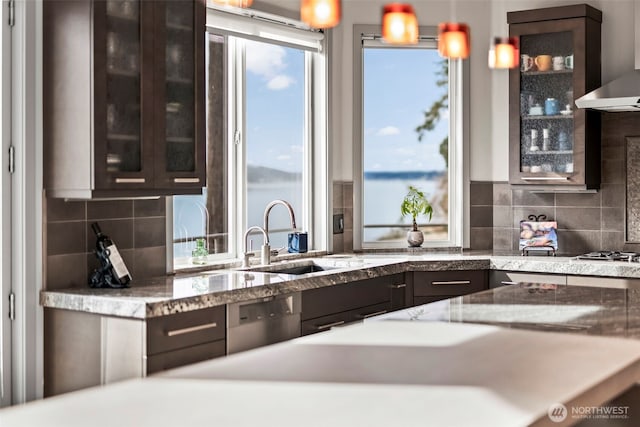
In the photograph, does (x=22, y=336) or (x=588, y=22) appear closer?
(x=22, y=336)

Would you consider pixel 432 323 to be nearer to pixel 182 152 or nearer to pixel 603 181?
pixel 182 152

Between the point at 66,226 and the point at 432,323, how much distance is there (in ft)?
6.35

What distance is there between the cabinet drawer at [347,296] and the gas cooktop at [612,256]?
1194mm

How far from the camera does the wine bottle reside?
Answer: 3.90 metres

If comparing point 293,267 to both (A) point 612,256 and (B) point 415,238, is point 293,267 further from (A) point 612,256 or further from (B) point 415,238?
(A) point 612,256

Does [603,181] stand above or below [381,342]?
above

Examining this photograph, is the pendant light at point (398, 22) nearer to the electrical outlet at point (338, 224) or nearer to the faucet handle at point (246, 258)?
the faucet handle at point (246, 258)

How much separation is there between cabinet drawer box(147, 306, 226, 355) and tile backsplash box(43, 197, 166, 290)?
644mm

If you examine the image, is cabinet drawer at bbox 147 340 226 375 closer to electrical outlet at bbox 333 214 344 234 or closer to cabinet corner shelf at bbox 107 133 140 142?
cabinet corner shelf at bbox 107 133 140 142

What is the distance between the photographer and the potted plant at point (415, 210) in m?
5.82

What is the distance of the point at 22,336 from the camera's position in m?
3.75

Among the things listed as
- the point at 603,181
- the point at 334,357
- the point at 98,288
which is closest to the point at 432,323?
the point at 334,357

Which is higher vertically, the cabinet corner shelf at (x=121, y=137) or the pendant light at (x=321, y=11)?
the pendant light at (x=321, y=11)

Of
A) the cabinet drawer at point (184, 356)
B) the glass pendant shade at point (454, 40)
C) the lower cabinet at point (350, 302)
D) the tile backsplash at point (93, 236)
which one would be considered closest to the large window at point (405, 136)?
the lower cabinet at point (350, 302)
